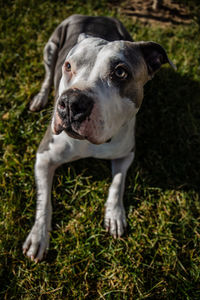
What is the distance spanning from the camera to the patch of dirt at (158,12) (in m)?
5.09

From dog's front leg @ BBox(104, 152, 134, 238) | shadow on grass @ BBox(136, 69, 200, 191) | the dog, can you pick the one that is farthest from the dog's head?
shadow on grass @ BBox(136, 69, 200, 191)

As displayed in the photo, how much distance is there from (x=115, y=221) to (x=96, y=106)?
1627 mm

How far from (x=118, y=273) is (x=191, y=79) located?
3.13 meters

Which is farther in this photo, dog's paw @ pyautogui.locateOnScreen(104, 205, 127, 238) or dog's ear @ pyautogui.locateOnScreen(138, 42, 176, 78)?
dog's paw @ pyautogui.locateOnScreen(104, 205, 127, 238)

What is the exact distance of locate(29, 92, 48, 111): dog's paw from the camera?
12.7ft

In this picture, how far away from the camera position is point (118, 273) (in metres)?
2.99

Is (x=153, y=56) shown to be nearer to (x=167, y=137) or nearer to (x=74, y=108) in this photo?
(x=74, y=108)

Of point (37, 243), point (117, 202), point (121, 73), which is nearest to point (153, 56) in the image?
point (121, 73)

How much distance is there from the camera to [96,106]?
2.03 m

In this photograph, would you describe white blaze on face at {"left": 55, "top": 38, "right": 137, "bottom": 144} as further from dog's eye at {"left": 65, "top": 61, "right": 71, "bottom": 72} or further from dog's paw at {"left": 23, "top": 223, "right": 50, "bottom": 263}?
dog's paw at {"left": 23, "top": 223, "right": 50, "bottom": 263}

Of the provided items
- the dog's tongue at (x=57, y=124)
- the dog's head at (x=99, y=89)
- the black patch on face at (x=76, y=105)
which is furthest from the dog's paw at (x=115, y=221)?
the black patch on face at (x=76, y=105)

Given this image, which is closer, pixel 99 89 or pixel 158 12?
pixel 99 89

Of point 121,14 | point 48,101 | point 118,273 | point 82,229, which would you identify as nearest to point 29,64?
point 48,101

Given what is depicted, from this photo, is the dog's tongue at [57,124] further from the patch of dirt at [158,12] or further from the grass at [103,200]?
the patch of dirt at [158,12]
